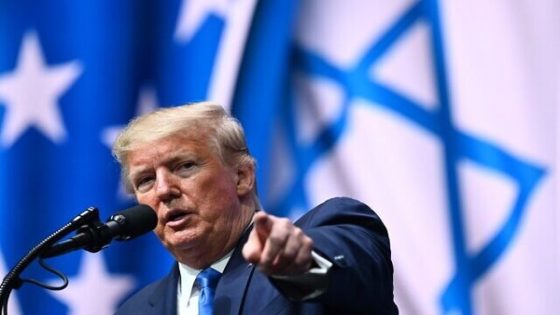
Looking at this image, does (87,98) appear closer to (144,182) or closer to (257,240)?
(144,182)

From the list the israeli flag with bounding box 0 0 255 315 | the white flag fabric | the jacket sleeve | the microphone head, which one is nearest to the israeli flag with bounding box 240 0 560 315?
the white flag fabric

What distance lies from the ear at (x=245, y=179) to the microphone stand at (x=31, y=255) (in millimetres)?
582

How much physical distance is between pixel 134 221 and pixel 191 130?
1.53 feet

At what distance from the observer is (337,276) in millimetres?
1869

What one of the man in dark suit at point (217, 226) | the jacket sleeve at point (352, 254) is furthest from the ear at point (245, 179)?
the jacket sleeve at point (352, 254)

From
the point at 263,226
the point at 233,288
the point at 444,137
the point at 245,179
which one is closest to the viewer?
the point at 263,226

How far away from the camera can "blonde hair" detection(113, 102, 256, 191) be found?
7.83 ft

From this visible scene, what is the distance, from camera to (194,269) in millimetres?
2369

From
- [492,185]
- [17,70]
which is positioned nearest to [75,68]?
[17,70]

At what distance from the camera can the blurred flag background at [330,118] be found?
289 cm

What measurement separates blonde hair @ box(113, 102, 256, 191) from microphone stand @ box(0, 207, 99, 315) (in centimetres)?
50

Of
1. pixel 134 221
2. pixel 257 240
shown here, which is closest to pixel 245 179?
pixel 134 221

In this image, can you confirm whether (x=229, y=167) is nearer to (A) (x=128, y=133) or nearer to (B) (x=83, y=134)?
(A) (x=128, y=133)

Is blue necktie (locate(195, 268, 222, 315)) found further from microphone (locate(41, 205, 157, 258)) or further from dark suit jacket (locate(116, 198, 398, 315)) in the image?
microphone (locate(41, 205, 157, 258))
